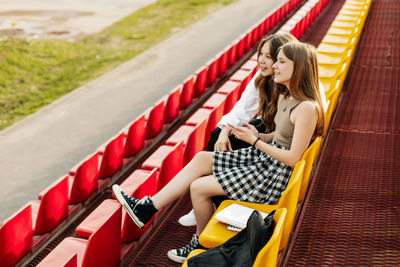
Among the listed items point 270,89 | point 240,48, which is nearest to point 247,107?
point 270,89

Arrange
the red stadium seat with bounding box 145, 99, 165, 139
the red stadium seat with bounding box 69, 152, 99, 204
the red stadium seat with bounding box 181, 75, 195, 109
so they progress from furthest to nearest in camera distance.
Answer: the red stadium seat with bounding box 181, 75, 195, 109 < the red stadium seat with bounding box 145, 99, 165, 139 < the red stadium seat with bounding box 69, 152, 99, 204

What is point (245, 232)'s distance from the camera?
5.17ft

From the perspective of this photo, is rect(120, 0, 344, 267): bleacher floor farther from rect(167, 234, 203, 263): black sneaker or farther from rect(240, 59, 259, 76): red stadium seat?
rect(240, 59, 259, 76): red stadium seat

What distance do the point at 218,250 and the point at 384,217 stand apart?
3.11ft

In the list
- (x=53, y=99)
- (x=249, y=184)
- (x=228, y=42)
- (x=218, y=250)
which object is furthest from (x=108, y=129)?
(x=228, y=42)

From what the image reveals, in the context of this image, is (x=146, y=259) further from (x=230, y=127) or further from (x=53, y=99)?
(x=53, y=99)

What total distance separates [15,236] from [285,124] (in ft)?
4.15

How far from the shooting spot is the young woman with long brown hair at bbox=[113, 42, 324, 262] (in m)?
1.85

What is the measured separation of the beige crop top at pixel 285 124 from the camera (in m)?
1.92

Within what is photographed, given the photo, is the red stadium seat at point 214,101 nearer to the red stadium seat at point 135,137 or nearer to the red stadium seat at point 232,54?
the red stadium seat at point 135,137

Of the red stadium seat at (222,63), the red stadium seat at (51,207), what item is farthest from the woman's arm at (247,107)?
the red stadium seat at (222,63)

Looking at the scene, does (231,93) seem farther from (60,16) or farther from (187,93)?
(60,16)

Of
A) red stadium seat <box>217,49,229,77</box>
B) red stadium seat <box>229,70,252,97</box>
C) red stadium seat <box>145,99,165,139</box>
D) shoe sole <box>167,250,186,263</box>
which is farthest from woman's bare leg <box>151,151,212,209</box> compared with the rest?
red stadium seat <box>217,49,229,77</box>

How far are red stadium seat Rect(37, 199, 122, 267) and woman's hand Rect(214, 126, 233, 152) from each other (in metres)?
0.60
